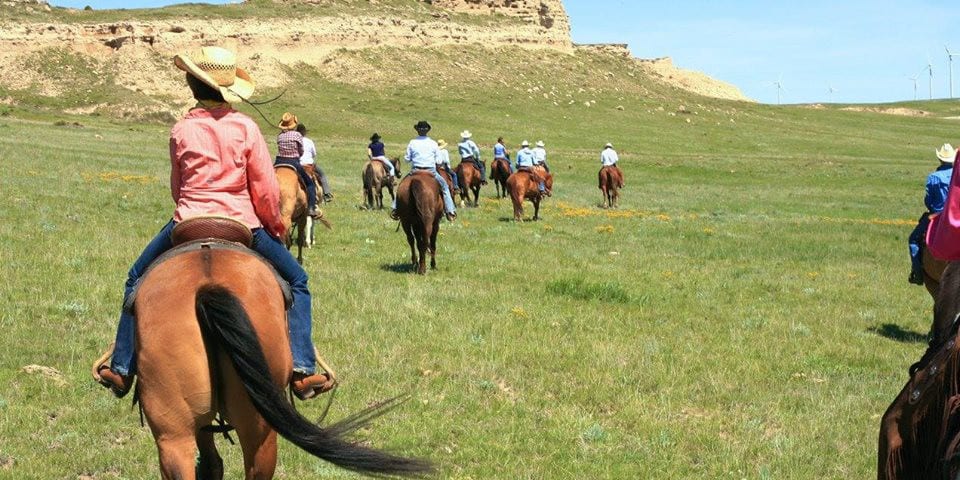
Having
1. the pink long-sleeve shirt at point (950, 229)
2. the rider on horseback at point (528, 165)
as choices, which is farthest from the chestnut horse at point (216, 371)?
the rider on horseback at point (528, 165)

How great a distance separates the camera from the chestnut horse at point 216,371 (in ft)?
17.0

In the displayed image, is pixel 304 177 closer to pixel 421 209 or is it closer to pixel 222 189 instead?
pixel 421 209

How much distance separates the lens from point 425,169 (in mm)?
17859

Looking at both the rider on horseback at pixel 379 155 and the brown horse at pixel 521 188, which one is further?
the rider on horseback at pixel 379 155

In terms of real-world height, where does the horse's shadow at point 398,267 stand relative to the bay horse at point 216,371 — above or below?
below

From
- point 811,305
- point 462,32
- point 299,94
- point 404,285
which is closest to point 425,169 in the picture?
point 404,285

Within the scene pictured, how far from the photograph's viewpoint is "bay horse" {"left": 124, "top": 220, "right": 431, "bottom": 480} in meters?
5.17

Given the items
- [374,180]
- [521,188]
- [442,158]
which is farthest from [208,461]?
[374,180]

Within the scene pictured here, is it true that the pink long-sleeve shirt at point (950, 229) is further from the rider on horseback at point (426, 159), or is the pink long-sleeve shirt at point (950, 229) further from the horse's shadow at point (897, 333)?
the rider on horseback at point (426, 159)

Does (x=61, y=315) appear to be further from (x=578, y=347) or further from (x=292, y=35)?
(x=292, y=35)

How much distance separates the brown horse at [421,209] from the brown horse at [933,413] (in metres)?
12.6

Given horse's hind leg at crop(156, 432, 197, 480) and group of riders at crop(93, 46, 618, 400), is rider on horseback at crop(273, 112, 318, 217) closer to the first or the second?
group of riders at crop(93, 46, 618, 400)

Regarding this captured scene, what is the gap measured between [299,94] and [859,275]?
74.3 metres

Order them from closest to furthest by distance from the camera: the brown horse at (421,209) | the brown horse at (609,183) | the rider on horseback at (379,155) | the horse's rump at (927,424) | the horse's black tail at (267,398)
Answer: the horse's rump at (927,424), the horse's black tail at (267,398), the brown horse at (421,209), the rider on horseback at (379,155), the brown horse at (609,183)
